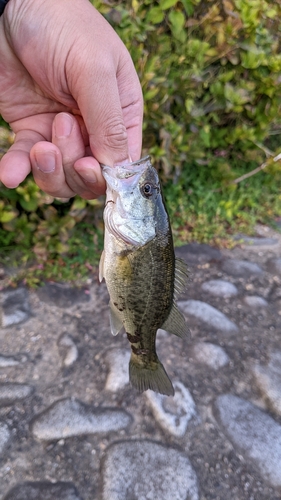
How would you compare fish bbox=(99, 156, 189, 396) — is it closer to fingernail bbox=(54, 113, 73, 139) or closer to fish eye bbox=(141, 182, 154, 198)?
fish eye bbox=(141, 182, 154, 198)

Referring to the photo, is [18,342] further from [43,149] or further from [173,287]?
[43,149]

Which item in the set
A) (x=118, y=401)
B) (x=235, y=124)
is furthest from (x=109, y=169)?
(x=235, y=124)

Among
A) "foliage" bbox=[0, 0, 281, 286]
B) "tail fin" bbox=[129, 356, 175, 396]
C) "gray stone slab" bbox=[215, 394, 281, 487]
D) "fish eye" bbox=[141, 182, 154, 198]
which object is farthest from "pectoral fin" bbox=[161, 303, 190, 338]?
"foliage" bbox=[0, 0, 281, 286]

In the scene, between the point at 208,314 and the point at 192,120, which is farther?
the point at 192,120

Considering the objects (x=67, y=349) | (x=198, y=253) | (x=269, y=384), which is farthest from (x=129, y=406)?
(x=198, y=253)

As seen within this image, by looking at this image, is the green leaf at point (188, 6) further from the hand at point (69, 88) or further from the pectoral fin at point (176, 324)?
the pectoral fin at point (176, 324)

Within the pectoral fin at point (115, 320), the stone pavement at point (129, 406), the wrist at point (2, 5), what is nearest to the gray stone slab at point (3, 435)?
the stone pavement at point (129, 406)

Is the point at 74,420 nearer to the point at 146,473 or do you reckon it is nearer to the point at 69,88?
the point at 146,473
